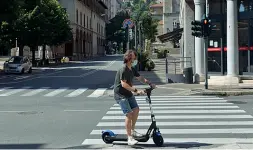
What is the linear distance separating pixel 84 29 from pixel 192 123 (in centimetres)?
8638

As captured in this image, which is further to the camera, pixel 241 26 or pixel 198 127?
pixel 241 26

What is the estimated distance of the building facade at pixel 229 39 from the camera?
2355 centimetres

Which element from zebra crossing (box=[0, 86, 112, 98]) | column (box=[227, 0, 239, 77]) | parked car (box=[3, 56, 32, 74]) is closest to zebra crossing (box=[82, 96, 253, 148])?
zebra crossing (box=[0, 86, 112, 98])

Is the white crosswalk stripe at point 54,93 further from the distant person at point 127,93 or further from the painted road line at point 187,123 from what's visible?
the distant person at point 127,93

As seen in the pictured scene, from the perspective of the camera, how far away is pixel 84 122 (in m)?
11.7

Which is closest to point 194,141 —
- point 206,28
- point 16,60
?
point 206,28

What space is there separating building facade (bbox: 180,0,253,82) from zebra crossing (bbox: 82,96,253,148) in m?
8.24

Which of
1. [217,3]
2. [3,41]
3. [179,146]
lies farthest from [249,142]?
[3,41]

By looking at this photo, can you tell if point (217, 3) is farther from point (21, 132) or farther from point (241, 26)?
point (21, 132)

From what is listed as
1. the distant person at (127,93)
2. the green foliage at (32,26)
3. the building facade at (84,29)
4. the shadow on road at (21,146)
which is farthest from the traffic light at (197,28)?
the building facade at (84,29)

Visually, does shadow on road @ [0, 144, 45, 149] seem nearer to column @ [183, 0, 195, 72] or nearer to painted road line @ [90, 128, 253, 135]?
painted road line @ [90, 128, 253, 135]

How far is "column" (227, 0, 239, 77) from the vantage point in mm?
23484

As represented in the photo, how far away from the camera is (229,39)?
23562 millimetres

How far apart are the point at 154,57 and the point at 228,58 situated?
50.1 m
